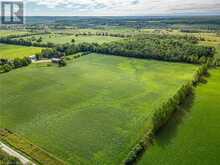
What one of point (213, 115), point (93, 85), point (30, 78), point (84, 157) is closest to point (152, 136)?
point (84, 157)

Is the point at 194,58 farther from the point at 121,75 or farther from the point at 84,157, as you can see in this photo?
the point at 84,157

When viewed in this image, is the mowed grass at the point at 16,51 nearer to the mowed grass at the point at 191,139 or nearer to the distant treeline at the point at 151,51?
the distant treeline at the point at 151,51

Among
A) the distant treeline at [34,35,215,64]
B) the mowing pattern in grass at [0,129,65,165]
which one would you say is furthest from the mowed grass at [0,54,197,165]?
the distant treeline at [34,35,215,64]

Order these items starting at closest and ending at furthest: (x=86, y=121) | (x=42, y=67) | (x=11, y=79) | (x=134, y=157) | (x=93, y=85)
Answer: (x=134, y=157) < (x=86, y=121) < (x=93, y=85) < (x=11, y=79) < (x=42, y=67)

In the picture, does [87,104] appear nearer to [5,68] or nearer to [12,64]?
[5,68]

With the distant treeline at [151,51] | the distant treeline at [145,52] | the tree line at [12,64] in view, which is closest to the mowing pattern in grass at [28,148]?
the tree line at [12,64]

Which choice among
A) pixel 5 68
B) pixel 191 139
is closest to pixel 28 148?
pixel 191 139
